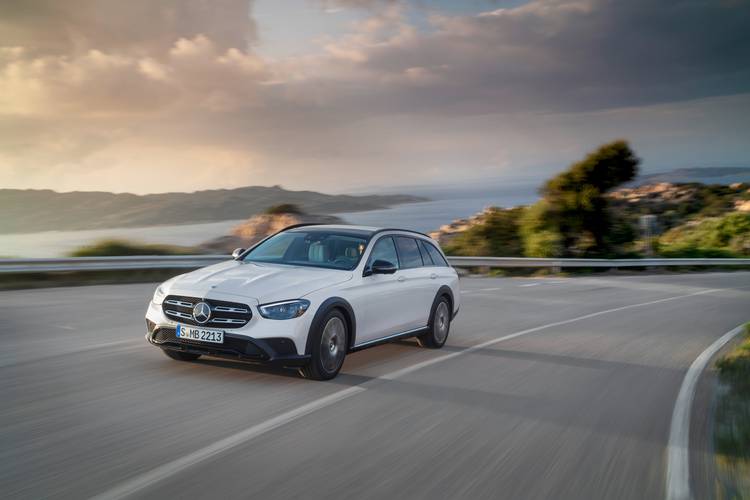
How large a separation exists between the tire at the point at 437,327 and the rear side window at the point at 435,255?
51cm

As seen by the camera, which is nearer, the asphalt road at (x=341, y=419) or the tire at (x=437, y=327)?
the asphalt road at (x=341, y=419)

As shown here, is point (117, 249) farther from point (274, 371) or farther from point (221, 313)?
point (221, 313)

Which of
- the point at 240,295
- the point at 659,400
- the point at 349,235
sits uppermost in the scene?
the point at 349,235

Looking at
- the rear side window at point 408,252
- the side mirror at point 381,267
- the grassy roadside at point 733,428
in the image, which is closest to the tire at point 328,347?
the side mirror at point 381,267

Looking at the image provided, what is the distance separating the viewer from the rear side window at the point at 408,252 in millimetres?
9438

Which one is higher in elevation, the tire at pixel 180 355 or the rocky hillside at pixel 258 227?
the rocky hillside at pixel 258 227

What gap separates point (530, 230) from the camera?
114 ft

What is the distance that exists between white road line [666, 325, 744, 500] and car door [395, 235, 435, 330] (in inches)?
123

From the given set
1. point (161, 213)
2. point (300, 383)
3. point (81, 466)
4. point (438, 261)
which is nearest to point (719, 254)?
point (161, 213)

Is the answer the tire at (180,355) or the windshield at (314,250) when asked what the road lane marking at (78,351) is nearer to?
the tire at (180,355)

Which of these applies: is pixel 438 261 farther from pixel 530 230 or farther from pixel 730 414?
pixel 530 230

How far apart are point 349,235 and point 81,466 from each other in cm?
463

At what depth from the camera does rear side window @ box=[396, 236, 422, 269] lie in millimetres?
9438

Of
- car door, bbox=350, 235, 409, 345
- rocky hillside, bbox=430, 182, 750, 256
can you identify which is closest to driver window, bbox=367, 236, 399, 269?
car door, bbox=350, 235, 409, 345
